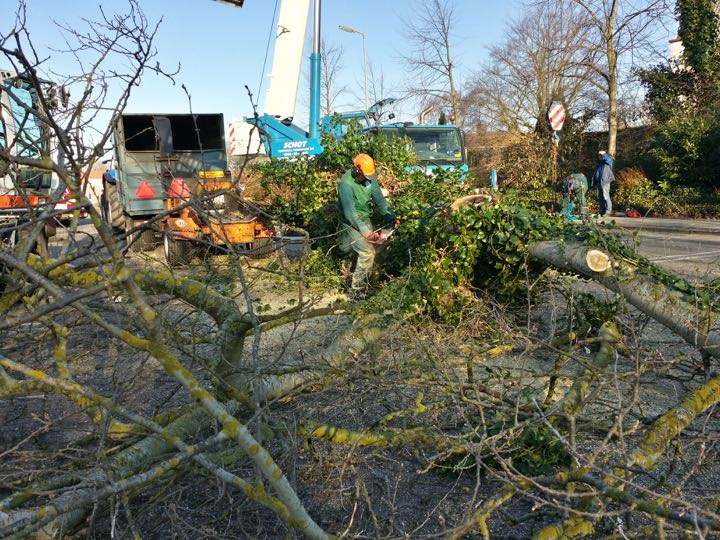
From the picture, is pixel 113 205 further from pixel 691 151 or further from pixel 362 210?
pixel 691 151

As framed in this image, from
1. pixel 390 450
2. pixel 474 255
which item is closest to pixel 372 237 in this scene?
pixel 474 255

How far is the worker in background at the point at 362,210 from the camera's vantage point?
A: 7031 millimetres

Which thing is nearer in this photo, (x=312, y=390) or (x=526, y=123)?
(x=312, y=390)

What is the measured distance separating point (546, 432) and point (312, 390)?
1348 mm

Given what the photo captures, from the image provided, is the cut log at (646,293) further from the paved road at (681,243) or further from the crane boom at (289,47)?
the crane boom at (289,47)

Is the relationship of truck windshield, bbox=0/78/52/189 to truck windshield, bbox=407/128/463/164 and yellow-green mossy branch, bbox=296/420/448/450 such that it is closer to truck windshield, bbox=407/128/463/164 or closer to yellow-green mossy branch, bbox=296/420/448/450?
yellow-green mossy branch, bbox=296/420/448/450

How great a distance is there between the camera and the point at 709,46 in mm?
19109

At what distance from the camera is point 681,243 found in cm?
1114

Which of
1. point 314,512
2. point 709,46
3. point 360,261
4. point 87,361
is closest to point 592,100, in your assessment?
point 709,46

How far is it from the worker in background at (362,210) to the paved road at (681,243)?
286cm

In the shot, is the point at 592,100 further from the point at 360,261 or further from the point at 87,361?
the point at 87,361

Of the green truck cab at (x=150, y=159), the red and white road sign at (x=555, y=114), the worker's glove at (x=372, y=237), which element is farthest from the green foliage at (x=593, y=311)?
the red and white road sign at (x=555, y=114)

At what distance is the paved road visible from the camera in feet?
29.0

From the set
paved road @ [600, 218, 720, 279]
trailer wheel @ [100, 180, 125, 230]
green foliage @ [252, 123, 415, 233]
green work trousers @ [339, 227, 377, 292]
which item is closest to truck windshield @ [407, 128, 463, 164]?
green foliage @ [252, 123, 415, 233]
